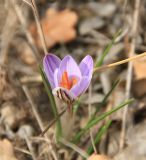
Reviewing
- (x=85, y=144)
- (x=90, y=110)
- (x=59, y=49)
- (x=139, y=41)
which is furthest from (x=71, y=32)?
(x=85, y=144)

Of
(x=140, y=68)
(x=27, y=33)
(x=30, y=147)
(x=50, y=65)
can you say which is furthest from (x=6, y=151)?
(x=140, y=68)

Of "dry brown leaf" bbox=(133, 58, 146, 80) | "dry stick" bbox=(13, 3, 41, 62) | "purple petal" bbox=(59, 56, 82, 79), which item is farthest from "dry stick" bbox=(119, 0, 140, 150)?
"purple petal" bbox=(59, 56, 82, 79)

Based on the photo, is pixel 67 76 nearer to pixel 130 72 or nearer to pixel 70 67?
pixel 70 67

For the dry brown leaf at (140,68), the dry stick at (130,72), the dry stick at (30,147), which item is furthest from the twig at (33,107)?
the dry brown leaf at (140,68)

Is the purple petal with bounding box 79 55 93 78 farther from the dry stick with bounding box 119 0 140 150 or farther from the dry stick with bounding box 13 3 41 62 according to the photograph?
the dry stick with bounding box 13 3 41 62

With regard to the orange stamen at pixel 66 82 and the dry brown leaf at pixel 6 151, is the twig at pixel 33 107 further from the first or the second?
the orange stamen at pixel 66 82
